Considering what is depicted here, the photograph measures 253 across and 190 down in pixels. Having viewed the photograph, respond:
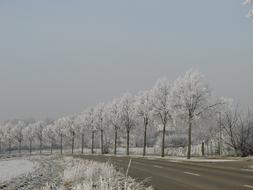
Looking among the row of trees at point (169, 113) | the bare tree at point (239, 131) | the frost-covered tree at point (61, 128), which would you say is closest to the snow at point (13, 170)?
the row of trees at point (169, 113)

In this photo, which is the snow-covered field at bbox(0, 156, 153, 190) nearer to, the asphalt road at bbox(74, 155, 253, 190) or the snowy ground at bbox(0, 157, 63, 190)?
the snowy ground at bbox(0, 157, 63, 190)

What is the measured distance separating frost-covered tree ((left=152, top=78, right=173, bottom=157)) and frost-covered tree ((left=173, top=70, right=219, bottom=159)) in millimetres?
6776

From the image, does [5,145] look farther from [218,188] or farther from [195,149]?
[218,188]

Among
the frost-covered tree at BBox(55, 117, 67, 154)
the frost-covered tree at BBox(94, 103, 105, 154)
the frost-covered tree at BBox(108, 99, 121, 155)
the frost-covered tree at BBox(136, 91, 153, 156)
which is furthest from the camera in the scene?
the frost-covered tree at BBox(55, 117, 67, 154)

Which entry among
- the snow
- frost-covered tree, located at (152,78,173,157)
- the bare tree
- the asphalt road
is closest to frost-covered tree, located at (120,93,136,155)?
frost-covered tree, located at (152,78,173,157)

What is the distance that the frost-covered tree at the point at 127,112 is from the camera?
76375 millimetres

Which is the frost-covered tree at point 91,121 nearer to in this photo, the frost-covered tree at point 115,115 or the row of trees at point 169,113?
the row of trees at point 169,113

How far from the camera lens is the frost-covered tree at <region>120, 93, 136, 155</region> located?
76.4 m

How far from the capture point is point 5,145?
166250 mm

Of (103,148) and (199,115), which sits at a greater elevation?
(199,115)

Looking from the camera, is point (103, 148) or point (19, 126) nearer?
point (103, 148)

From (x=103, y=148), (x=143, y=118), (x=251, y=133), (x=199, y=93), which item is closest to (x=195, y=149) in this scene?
(x=143, y=118)

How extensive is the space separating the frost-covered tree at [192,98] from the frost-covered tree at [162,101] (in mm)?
6776

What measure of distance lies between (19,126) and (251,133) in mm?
116169
